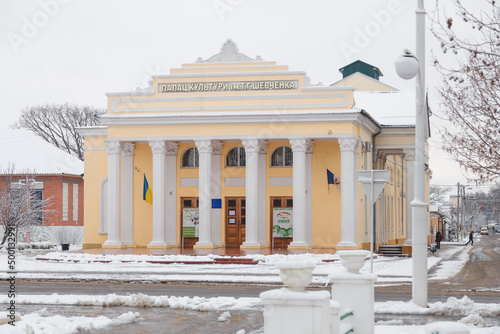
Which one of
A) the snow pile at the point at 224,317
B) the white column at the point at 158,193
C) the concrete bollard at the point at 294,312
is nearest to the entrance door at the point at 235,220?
the white column at the point at 158,193

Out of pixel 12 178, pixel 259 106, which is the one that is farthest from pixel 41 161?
pixel 259 106

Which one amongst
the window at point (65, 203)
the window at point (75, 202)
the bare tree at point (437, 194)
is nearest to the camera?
the window at point (65, 203)

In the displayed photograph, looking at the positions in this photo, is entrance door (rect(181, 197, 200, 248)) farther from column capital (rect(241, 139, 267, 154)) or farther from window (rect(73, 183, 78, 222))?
window (rect(73, 183, 78, 222))

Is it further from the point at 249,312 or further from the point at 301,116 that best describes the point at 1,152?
the point at 249,312

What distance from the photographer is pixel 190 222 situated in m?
39.6

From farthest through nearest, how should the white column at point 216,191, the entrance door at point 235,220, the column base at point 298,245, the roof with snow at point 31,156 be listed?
1. the roof with snow at point 31,156
2. the entrance door at point 235,220
3. the white column at point 216,191
4. the column base at point 298,245

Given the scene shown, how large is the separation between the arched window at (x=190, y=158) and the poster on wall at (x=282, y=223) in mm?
4961

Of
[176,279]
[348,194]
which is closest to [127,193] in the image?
[348,194]

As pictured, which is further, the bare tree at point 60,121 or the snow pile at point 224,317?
the bare tree at point 60,121

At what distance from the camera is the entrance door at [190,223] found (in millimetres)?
39500

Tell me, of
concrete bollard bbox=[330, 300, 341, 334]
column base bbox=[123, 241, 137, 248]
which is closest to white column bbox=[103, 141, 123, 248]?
column base bbox=[123, 241, 137, 248]

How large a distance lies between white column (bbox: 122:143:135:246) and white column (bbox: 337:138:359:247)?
1086 cm

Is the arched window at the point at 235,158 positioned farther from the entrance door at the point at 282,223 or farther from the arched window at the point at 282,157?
the entrance door at the point at 282,223

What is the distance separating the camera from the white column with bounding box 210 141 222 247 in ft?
128
